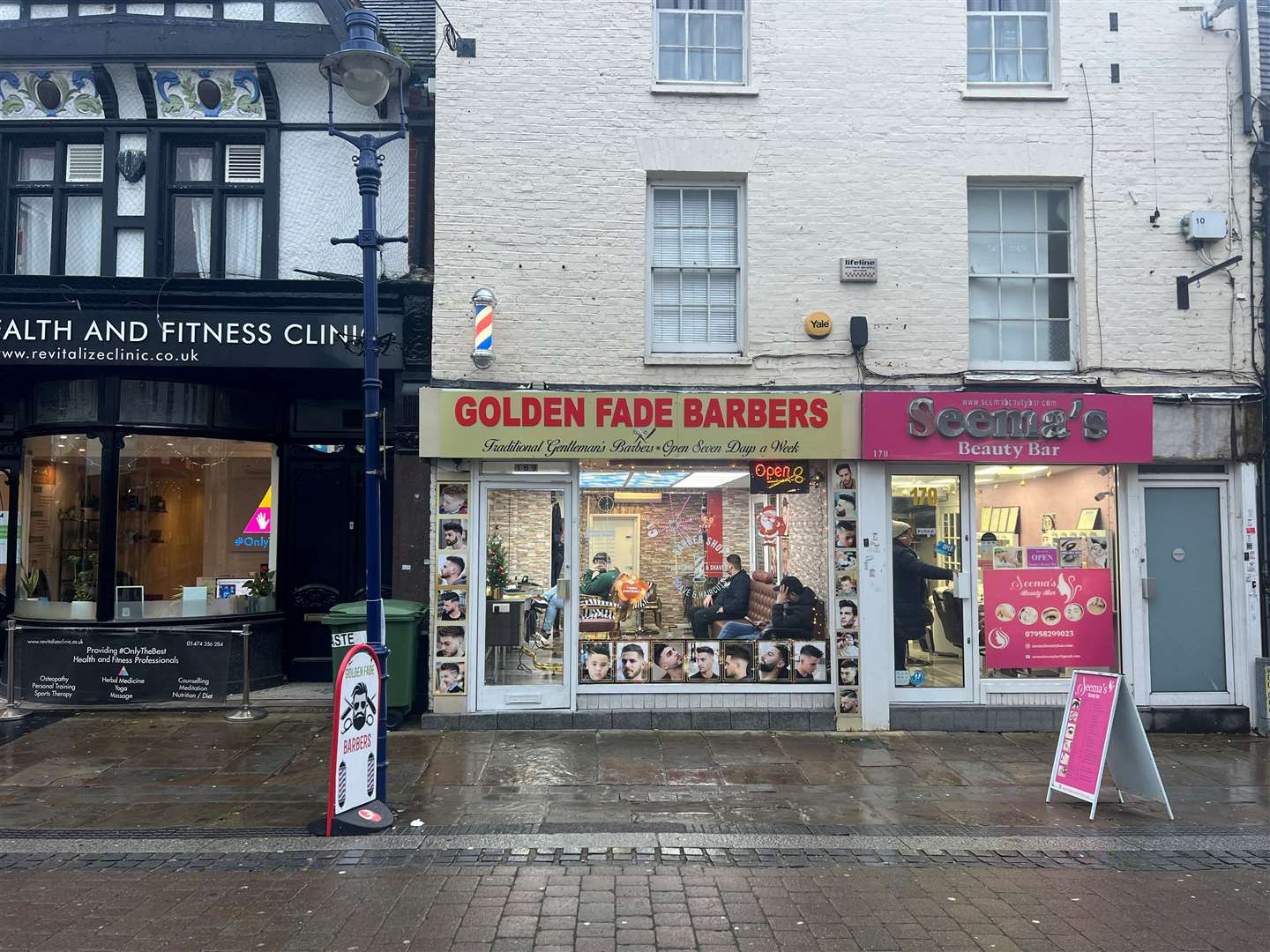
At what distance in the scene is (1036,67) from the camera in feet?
33.2

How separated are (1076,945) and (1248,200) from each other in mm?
8332

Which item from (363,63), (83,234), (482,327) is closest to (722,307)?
(482,327)

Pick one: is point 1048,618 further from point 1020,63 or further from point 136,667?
point 136,667

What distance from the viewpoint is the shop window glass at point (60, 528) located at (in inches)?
410

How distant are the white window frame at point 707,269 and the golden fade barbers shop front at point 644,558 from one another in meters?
0.58

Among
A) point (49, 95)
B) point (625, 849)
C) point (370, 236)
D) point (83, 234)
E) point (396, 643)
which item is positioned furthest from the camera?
point (83, 234)

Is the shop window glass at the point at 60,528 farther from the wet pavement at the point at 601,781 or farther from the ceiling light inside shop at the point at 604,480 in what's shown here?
the ceiling light inside shop at the point at 604,480

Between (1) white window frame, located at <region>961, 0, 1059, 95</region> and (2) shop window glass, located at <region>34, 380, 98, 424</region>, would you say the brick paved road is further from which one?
(1) white window frame, located at <region>961, 0, 1059, 95</region>

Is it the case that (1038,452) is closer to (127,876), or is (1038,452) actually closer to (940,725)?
(940,725)

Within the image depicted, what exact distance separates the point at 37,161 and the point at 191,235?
1.95 m

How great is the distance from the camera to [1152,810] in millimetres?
7156

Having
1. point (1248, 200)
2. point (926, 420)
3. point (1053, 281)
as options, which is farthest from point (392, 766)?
point (1248, 200)

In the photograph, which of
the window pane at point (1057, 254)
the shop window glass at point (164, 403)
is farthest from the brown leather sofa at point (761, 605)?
the shop window glass at point (164, 403)

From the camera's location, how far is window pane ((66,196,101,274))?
10406mm
